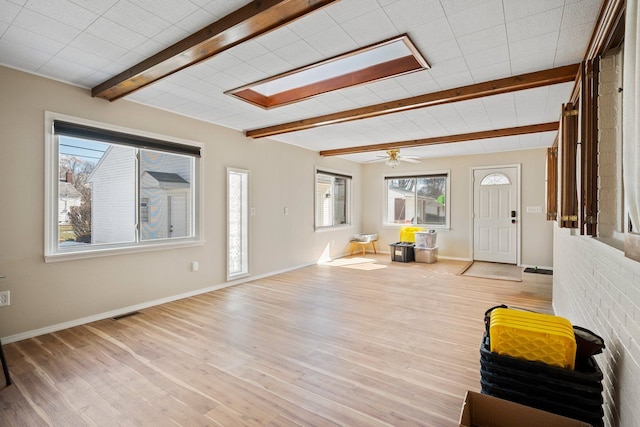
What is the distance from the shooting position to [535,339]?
1440 mm

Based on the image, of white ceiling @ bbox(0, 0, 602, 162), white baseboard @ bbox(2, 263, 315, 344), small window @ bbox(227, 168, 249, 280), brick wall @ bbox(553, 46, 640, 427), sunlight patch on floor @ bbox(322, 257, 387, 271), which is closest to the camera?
brick wall @ bbox(553, 46, 640, 427)

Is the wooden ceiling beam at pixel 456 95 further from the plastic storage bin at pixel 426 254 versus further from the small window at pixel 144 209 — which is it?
the plastic storage bin at pixel 426 254

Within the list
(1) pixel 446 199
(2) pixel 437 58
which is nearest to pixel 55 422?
(2) pixel 437 58

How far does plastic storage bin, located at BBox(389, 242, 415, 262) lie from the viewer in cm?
716

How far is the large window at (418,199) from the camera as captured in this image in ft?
25.9

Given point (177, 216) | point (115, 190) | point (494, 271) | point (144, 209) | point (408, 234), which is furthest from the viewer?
point (408, 234)

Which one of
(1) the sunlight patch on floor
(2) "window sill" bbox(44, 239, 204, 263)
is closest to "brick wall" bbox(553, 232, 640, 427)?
(2) "window sill" bbox(44, 239, 204, 263)

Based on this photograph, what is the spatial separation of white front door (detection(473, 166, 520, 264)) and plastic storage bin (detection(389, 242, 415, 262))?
5.00 feet

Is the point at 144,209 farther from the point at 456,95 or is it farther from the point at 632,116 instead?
the point at 632,116

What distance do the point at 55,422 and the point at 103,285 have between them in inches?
76.2

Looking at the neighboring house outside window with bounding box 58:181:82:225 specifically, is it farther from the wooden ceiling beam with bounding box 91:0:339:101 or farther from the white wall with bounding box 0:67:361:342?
the wooden ceiling beam with bounding box 91:0:339:101

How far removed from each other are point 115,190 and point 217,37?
7.99 ft

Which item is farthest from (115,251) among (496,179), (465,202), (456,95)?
(496,179)

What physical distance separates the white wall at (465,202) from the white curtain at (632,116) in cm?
637
